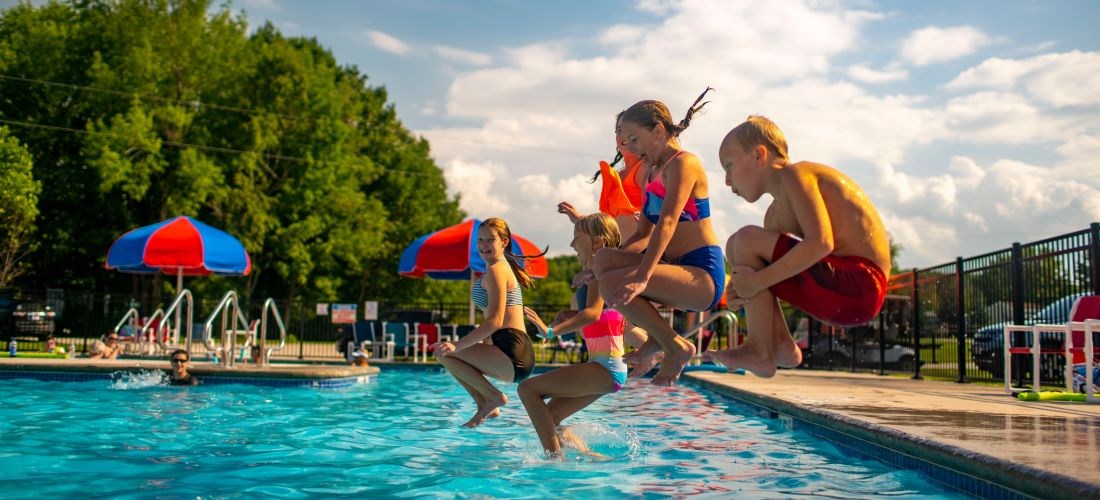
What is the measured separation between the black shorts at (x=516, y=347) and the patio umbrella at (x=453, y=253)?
9.95m

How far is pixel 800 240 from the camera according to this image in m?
3.49

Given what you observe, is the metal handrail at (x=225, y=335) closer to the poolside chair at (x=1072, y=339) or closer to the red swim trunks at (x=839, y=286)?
the poolside chair at (x=1072, y=339)

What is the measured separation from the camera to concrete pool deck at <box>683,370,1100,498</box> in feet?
13.0

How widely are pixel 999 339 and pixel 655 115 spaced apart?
10.8 metres

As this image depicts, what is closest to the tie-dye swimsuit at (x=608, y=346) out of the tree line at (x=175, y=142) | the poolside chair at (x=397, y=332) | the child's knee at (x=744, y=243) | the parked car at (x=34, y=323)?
the child's knee at (x=744, y=243)

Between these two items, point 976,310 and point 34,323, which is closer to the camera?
point 976,310

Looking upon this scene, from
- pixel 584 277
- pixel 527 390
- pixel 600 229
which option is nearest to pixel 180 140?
pixel 527 390

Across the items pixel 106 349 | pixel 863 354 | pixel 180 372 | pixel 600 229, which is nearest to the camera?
pixel 600 229

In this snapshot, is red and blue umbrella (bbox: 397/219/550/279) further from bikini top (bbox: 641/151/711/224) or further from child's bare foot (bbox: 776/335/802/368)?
child's bare foot (bbox: 776/335/802/368)

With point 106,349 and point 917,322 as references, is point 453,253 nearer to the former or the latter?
point 106,349

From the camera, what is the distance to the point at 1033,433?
5.47 metres

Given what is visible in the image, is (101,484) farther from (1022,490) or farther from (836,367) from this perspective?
(836,367)

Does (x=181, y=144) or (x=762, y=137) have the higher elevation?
(x=181, y=144)

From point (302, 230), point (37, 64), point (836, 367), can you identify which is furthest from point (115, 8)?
point (836, 367)
